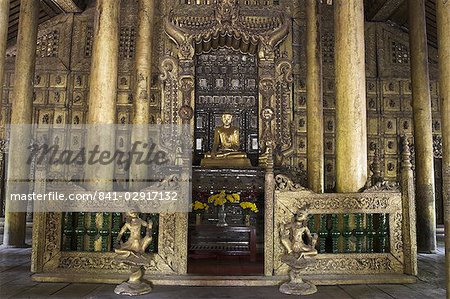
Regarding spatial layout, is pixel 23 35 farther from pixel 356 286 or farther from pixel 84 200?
pixel 356 286

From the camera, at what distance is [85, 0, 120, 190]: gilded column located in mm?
6703

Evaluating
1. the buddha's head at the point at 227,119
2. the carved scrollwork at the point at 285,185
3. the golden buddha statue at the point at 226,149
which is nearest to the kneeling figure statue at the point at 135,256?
the carved scrollwork at the point at 285,185

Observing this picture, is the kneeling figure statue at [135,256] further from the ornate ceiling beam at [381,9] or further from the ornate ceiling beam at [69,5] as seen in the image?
the ornate ceiling beam at [381,9]

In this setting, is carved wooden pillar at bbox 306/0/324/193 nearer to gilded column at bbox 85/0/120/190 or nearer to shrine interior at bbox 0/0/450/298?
shrine interior at bbox 0/0/450/298

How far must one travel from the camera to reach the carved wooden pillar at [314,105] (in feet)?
30.3

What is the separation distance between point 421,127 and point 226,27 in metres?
5.00

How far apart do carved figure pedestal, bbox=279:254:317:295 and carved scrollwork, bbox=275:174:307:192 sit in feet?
2.87

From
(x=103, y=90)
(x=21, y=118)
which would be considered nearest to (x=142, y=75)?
(x=103, y=90)

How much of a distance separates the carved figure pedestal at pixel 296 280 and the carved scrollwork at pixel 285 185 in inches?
34.4

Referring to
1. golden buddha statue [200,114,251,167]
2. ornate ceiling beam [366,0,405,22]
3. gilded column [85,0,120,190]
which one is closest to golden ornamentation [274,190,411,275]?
gilded column [85,0,120,190]

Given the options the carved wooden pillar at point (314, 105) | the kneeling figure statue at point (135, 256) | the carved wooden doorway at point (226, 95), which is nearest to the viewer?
the kneeling figure statue at point (135, 256)

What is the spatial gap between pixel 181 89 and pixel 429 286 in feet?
22.5

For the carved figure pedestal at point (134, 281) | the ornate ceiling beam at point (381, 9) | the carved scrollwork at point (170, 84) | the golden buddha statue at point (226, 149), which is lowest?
the carved figure pedestal at point (134, 281)

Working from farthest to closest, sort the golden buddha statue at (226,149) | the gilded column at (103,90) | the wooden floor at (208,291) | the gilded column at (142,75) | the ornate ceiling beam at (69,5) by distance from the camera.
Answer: the ornate ceiling beam at (69,5)
the golden buddha statue at (226,149)
the gilded column at (142,75)
the gilded column at (103,90)
the wooden floor at (208,291)
